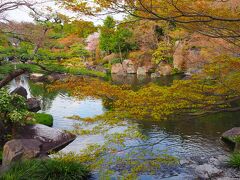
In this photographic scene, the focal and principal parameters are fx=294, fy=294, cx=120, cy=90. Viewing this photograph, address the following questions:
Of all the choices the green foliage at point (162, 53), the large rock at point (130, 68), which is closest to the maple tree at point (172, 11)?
the green foliage at point (162, 53)

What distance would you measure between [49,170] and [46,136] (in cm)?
419

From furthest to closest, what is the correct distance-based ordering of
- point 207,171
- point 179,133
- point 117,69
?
point 117,69
point 179,133
point 207,171

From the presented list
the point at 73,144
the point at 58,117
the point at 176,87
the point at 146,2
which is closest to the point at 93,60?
the point at 58,117

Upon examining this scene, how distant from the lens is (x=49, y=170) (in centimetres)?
898

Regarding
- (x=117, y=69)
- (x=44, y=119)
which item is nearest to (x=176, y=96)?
(x=44, y=119)

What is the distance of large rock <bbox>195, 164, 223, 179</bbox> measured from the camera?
977 cm

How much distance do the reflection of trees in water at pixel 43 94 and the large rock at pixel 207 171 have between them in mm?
13696

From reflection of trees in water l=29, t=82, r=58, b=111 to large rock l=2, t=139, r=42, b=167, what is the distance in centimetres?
1073

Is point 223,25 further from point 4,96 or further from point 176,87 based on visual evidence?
point 4,96

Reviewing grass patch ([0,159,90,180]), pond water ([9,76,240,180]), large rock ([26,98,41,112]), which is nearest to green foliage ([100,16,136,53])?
pond water ([9,76,240,180])

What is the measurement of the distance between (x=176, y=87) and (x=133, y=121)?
6.63 metres

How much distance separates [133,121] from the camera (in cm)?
1627

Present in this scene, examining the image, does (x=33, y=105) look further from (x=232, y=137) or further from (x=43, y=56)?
(x=232, y=137)

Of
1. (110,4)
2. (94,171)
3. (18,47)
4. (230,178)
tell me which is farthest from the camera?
(18,47)
